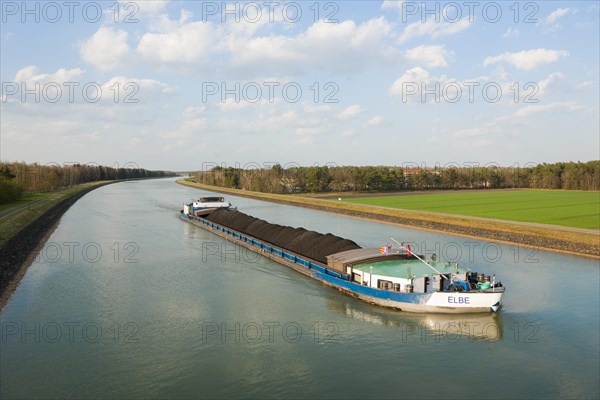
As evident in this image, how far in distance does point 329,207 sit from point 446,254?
158 feet

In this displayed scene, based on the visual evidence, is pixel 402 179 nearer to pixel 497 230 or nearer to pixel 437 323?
pixel 497 230

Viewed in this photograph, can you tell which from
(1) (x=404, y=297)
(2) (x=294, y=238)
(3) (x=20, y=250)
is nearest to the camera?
(1) (x=404, y=297)

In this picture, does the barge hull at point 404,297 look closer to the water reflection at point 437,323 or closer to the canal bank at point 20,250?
the water reflection at point 437,323

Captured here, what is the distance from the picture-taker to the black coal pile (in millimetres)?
33375

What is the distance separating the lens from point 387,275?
25.6m

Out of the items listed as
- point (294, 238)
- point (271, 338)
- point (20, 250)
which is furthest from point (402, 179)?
point (271, 338)

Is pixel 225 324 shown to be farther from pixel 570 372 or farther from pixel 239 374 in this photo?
pixel 570 372

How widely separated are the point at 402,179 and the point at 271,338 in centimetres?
12796

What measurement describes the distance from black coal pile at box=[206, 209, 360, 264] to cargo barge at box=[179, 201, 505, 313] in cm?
8

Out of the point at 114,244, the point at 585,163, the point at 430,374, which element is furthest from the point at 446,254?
the point at 585,163

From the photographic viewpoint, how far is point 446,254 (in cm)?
3969

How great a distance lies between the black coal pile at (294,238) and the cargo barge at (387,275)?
0.25ft

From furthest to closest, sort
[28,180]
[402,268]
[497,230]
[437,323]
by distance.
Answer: [28,180]
[497,230]
[402,268]
[437,323]

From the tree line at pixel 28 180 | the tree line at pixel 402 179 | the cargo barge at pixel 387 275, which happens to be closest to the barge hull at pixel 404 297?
the cargo barge at pixel 387 275
